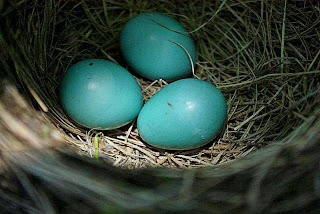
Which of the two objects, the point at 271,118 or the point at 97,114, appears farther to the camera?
the point at 271,118

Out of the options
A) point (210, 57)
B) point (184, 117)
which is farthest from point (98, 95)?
point (210, 57)

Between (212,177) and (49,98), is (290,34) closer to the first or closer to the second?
(212,177)

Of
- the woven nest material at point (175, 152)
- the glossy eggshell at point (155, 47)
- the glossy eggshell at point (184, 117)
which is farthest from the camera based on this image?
the glossy eggshell at point (155, 47)

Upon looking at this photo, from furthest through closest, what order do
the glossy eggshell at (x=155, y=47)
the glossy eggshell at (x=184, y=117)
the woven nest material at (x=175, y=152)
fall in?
the glossy eggshell at (x=155, y=47) → the glossy eggshell at (x=184, y=117) → the woven nest material at (x=175, y=152)

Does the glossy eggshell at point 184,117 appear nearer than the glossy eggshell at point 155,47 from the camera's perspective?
Yes

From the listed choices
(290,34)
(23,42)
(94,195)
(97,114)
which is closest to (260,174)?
(94,195)

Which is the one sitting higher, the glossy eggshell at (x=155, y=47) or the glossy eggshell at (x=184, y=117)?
the glossy eggshell at (x=155, y=47)

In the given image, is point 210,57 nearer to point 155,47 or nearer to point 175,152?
point 155,47
